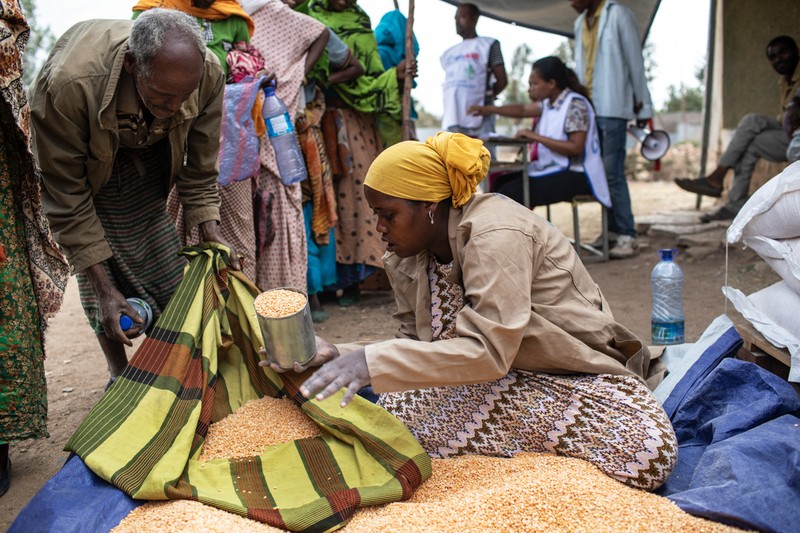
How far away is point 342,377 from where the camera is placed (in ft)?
6.29

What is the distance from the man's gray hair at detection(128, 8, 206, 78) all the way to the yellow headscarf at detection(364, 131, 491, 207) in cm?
82

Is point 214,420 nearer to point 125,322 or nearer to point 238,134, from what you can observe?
point 125,322

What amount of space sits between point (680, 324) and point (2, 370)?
3.09 metres

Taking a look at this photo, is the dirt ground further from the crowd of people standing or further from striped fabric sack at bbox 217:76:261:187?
striped fabric sack at bbox 217:76:261:187

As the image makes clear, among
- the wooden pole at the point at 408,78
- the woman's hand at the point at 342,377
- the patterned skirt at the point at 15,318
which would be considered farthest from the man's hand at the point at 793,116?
the patterned skirt at the point at 15,318

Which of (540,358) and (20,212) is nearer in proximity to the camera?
(540,358)

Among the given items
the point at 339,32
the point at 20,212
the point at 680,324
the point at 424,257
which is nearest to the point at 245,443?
the point at 424,257

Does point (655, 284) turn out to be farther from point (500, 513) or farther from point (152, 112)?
point (152, 112)

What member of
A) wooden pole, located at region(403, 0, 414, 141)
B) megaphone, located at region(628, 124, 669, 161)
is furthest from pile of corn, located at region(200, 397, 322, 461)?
megaphone, located at region(628, 124, 669, 161)

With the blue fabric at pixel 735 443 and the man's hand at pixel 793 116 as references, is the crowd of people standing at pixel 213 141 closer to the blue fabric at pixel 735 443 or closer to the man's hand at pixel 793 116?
the blue fabric at pixel 735 443

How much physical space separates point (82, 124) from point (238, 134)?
1278 millimetres

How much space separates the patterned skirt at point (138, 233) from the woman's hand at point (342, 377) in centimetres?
145

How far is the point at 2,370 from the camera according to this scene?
245cm

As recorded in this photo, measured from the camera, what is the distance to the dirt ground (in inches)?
117
